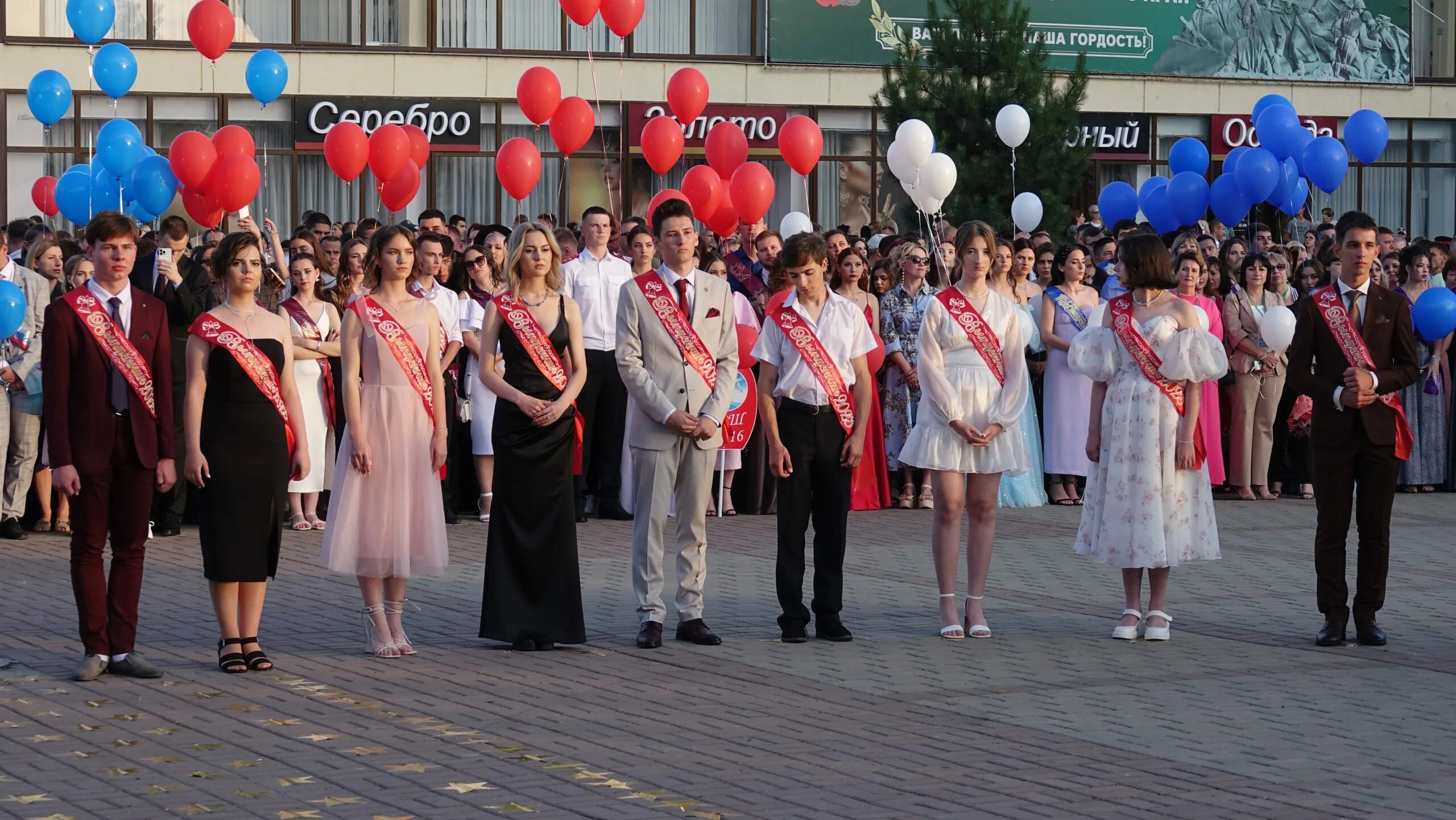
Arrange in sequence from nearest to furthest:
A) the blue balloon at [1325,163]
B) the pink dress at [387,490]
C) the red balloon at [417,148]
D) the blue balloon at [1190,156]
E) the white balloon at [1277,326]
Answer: the pink dress at [387,490] → the white balloon at [1277,326] → the red balloon at [417,148] → the blue balloon at [1325,163] → the blue balloon at [1190,156]

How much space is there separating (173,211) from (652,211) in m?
20.7

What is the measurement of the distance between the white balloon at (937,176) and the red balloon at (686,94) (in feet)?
9.23

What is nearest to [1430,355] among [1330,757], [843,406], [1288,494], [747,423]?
[1288,494]

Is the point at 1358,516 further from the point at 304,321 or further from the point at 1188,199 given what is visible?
the point at 1188,199

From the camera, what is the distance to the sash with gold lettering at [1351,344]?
989 cm

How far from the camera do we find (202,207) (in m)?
17.0

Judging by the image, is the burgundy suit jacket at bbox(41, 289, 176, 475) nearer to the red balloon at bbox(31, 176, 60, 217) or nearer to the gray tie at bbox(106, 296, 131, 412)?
the gray tie at bbox(106, 296, 131, 412)

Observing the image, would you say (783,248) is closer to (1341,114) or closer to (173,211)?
(173,211)

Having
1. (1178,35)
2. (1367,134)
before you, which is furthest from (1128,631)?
(1178,35)

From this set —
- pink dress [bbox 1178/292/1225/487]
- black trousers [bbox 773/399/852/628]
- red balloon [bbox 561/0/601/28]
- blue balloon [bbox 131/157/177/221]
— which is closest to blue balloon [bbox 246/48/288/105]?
red balloon [bbox 561/0/601/28]

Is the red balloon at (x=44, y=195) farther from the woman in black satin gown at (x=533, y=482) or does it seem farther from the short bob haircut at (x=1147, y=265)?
the short bob haircut at (x=1147, y=265)

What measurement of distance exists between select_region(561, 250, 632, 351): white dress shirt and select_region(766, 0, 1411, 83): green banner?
64.5 feet

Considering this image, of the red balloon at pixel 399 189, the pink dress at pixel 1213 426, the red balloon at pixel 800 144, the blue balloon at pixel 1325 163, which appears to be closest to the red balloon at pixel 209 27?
the red balloon at pixel 399 189

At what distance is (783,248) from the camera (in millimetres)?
10188
